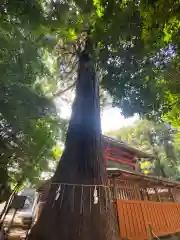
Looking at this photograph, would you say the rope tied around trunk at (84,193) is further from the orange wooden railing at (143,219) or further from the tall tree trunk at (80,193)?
the orange wooden railing at (143,219)

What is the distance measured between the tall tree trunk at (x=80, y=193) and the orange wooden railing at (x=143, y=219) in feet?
7.68

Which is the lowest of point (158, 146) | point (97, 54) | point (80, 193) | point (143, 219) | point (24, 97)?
point (80, 193)

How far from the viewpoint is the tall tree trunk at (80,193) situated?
3592 mm

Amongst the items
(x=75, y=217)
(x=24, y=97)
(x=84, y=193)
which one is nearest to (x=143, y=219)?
(x=84, y=193)

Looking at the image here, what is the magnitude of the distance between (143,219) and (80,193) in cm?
458

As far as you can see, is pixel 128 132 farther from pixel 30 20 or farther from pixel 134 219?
pixel 30 20

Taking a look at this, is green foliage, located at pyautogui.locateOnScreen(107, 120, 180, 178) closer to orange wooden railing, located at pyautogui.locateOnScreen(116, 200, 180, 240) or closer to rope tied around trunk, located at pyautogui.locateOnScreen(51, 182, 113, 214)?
orange wooden railing, located at pyautogui.locateOnScreen(116, 200, 180, 240)

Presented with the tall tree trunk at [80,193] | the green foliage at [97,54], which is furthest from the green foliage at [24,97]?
the tall tree trunk at [80,193]

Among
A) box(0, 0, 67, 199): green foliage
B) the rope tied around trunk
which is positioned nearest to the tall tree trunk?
the rope tied around trunk

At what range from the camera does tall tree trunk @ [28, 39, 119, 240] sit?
3592mm

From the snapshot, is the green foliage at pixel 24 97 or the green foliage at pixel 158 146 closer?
the green foliage at pixel 24 97

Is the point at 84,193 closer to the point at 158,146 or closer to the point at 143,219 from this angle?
the point at 143,219

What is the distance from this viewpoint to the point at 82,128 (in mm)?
5145

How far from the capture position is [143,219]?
7.29 metres
